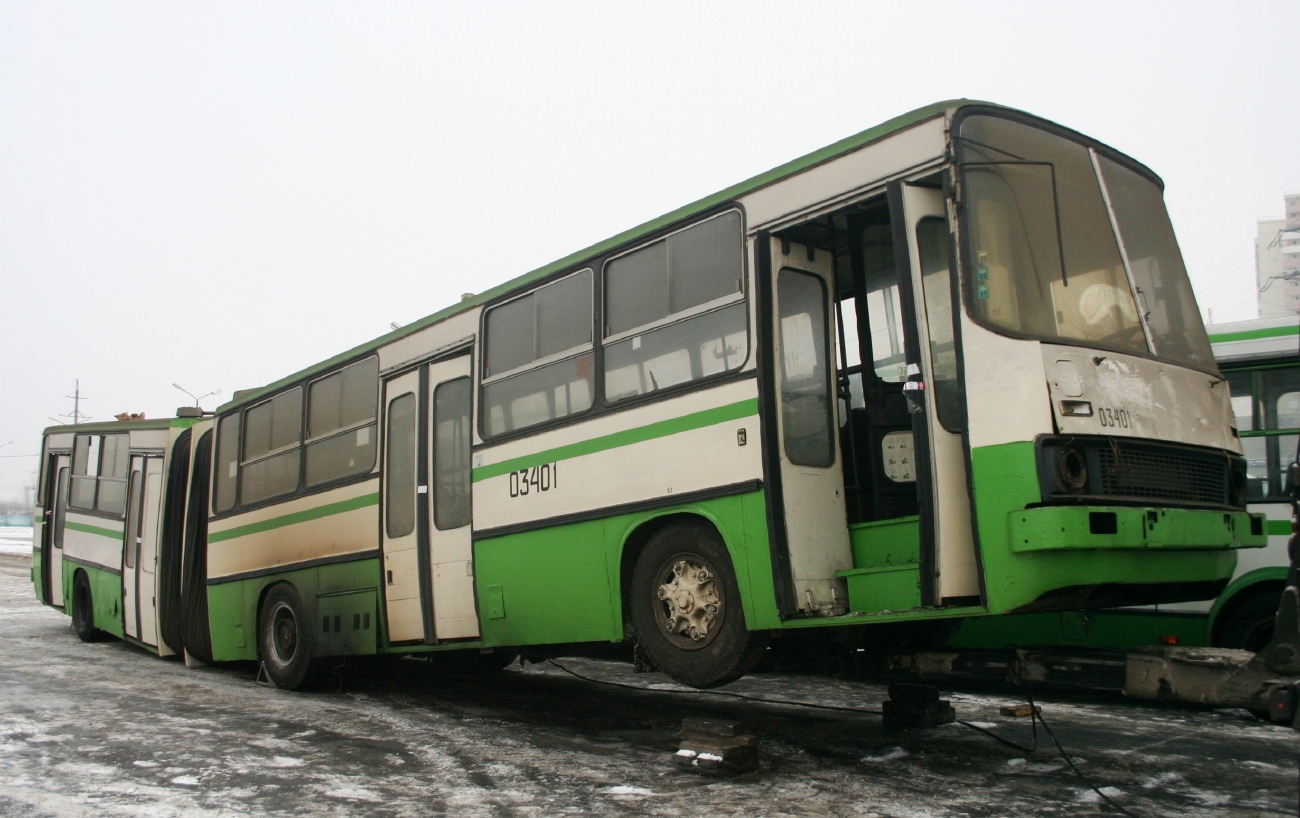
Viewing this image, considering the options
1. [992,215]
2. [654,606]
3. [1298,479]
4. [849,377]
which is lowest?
[654,606]

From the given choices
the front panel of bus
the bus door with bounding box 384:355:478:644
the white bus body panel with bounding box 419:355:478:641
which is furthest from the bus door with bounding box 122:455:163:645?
the front panel of bus

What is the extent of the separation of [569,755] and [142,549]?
8.71 meters

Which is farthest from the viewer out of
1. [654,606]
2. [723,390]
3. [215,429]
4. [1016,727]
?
[215,429]

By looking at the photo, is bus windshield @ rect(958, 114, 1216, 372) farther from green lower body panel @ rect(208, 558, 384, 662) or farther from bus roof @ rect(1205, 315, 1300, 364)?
green lower body panel @ rect(208, 558, 384, 662)

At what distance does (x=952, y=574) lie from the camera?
507 centimetres

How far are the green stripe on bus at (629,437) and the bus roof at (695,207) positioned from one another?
1.23 m

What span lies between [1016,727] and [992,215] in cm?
433

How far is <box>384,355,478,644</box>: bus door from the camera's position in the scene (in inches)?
331

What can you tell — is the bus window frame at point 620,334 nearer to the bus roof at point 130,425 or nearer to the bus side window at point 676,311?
the bus side window at point 676,311

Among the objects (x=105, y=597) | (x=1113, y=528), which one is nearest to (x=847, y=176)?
(x=1113, y=528)

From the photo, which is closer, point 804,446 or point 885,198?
point 885,198

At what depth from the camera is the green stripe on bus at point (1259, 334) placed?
333 inches

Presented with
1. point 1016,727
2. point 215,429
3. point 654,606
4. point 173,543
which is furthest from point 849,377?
point 173,543

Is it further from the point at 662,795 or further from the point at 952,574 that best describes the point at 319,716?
the point at 952,574
